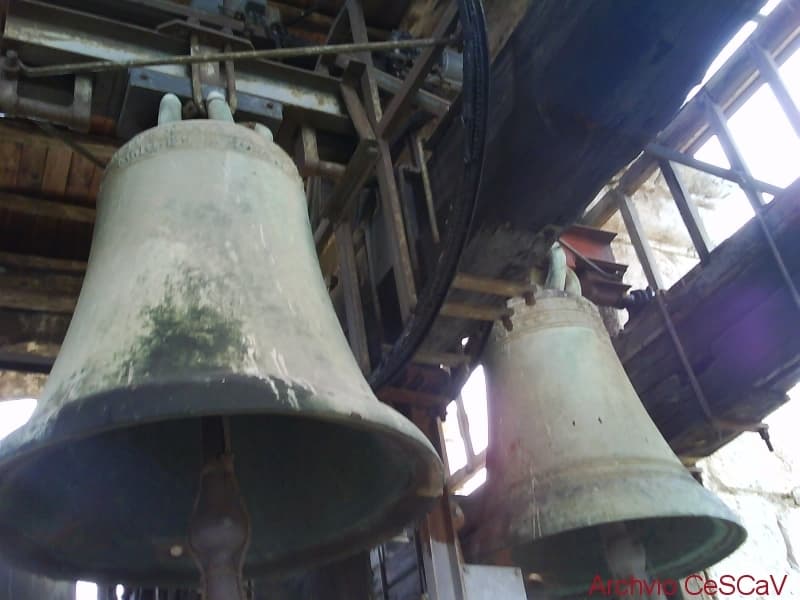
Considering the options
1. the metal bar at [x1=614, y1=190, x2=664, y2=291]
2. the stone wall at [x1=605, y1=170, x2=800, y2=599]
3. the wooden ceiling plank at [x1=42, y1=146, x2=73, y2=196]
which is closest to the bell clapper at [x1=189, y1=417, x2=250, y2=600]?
the wooden ceiling plank at [x1=42, y1=146, x2=73, y2=196]

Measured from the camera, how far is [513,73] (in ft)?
5.35

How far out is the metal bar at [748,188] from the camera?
Result: 7.41 ft

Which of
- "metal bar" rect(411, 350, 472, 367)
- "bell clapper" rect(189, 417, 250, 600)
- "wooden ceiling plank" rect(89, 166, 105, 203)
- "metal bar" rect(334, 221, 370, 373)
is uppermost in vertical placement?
"wooden ceiling plank" rect(89, 166, 105, 203)

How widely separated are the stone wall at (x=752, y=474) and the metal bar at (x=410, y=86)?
1.79 metres

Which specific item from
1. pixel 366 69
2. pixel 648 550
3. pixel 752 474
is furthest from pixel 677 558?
pixel 752 474

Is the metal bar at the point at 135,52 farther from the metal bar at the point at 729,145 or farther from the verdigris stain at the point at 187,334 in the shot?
the metal bar at the point at 729,145

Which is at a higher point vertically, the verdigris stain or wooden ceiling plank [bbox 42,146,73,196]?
wooden ceiling plank [bbox 42,146,73,196]

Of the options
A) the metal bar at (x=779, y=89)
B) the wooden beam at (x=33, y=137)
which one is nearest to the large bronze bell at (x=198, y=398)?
the wooden beam at (x=33, y=137)

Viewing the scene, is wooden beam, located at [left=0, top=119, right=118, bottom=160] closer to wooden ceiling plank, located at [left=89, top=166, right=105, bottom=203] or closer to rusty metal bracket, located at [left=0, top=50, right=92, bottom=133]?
wooden ceiling plank, located at [left=89, top=166, right=105, bottom=203]

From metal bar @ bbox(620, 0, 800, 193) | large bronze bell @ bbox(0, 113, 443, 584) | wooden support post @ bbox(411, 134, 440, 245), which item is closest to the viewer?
large bronze bell @ bbox(0, 113, 443, 584)

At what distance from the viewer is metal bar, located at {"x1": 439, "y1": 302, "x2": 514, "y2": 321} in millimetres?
1833

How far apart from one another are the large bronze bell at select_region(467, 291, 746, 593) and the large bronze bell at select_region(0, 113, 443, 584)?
20.4 inches

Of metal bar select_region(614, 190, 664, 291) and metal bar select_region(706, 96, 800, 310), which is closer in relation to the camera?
metal bar select_region(706, 96, 800, 310)

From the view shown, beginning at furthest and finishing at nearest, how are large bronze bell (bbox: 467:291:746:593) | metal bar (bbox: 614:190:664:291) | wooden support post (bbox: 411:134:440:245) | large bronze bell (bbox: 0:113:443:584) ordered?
1. metal bar (bbox: 614:190:664:291)
2. wooden support post (bbox: 411:134:440:245)
3. large bronze bell (bbox: 467:291:746:593)
4. large bronze bell (bbox: 0:113:443:584)
